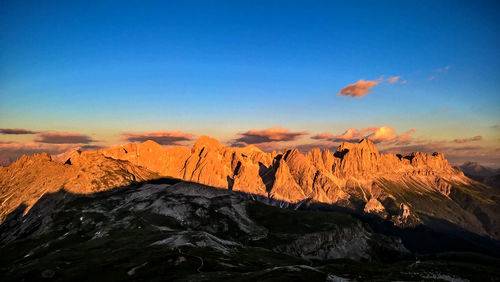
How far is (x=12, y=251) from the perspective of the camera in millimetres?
197375

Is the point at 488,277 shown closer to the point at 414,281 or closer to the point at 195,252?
the point at 414,281

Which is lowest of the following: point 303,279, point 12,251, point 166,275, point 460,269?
point 12,251

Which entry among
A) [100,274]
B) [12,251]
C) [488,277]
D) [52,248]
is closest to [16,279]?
[100,274]

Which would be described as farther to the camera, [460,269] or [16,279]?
[460,269]

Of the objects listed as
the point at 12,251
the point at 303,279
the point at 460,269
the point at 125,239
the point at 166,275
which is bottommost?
the point at 12,251

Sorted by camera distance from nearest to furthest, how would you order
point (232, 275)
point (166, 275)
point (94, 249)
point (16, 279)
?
point (232, 275), point (166, 275), point (16, 279), point (94, 249)

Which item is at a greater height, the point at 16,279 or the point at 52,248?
the point at 16,279

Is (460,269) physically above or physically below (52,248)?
above

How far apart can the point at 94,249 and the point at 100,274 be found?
54758mm

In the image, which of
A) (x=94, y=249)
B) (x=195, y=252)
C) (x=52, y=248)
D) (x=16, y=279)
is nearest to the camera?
(x=16, y=279)

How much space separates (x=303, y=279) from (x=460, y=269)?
85.3m

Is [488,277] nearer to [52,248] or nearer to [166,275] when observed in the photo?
Result: [166,275]

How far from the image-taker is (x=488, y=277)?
100 m

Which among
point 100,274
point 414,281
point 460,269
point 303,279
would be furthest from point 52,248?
point 460,269
